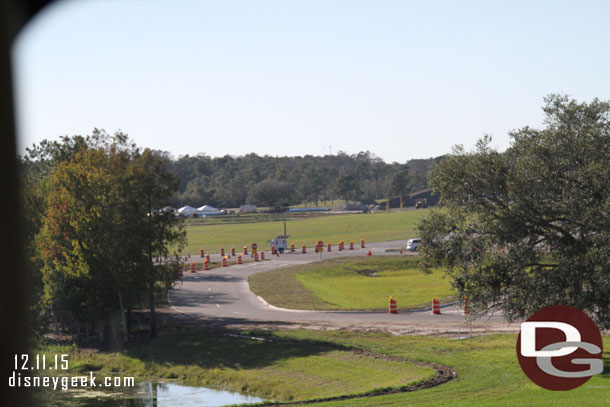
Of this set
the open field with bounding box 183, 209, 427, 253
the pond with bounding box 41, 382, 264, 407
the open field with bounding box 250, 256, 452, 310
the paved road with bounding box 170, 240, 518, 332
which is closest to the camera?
the pond with bounding box 41, 382, 264, 407

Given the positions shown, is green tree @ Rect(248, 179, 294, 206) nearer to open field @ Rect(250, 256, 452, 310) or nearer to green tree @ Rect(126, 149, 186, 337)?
open field @ Rect(250, 256, 452, 310)

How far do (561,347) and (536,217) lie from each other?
13.5 feet

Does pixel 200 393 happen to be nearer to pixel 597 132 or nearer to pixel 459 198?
pixel 459 198

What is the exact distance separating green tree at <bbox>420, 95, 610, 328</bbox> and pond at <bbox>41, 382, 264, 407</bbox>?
8801 mm

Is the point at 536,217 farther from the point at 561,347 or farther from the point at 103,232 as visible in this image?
the point at 103,232

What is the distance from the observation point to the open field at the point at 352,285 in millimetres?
42234

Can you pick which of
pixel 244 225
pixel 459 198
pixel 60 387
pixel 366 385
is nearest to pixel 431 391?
pixel 366 385

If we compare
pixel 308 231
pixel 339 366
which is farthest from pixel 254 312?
pixel 308 231

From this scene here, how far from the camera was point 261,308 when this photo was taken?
135ft

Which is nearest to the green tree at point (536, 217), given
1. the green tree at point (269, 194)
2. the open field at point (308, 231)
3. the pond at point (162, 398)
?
the pond at point (162, 398)

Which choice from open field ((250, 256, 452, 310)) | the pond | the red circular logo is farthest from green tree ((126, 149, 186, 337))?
the red circular logo

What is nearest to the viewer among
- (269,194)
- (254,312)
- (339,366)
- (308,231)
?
(339,366)

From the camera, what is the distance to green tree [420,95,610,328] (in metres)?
20.3

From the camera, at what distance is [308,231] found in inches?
4274
